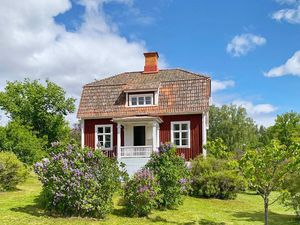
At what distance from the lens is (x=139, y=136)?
2833 centimetres

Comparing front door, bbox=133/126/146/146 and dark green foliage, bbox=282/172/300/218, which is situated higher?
front door, bbox=133/126/146/146

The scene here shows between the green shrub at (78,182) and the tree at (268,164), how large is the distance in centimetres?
453

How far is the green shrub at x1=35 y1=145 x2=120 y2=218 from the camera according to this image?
13.2 metres

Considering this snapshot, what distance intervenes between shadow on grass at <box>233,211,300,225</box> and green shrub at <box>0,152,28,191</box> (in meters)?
9.67

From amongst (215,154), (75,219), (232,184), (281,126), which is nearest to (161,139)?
(215,154)

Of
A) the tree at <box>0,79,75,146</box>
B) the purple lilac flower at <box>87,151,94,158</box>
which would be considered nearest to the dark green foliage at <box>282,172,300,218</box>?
the purple lilac flower at <box>87,151,94,158</box>

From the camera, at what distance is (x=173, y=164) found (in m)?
16.7

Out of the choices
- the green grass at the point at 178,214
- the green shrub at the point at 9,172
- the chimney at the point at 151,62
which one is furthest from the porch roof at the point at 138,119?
the green shrub at the point at 9,172

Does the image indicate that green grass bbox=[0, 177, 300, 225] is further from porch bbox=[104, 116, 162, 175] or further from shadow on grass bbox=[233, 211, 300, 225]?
porch bbox=[104, 116, 162, 175]

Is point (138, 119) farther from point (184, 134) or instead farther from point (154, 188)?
point (154, 188)

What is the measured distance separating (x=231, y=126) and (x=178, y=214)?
46.0m

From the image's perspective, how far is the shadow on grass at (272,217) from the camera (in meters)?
15.9

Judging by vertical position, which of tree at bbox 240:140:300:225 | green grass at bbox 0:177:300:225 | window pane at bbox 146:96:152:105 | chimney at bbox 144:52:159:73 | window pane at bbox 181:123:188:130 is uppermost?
Answer: chimney at bbox 144:52:159:73

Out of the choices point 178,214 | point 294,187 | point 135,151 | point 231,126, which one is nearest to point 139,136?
point 135,151
